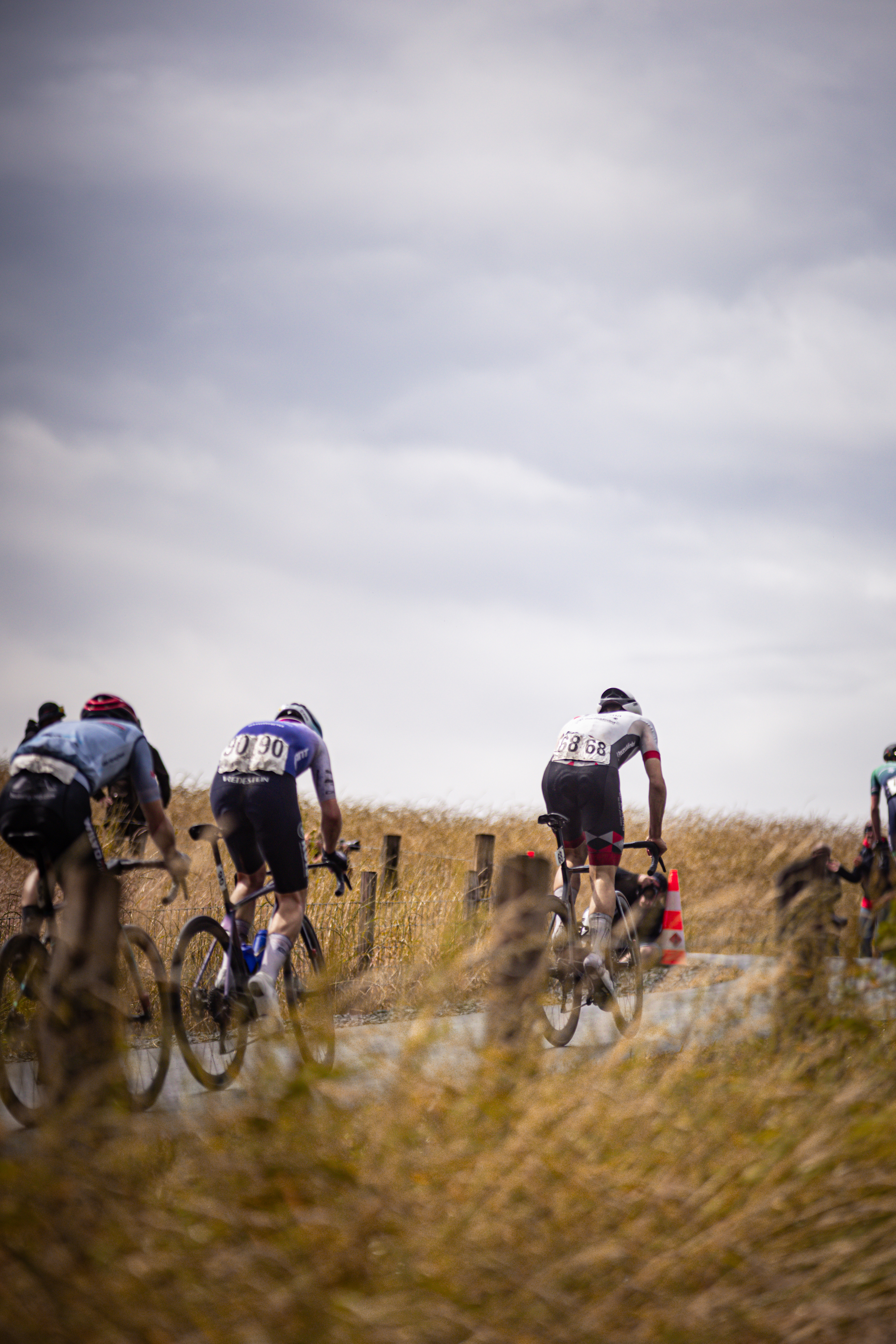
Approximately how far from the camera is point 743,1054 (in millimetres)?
4199

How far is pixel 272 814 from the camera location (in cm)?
597

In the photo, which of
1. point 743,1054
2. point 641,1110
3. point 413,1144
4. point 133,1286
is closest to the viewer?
point 133,1286

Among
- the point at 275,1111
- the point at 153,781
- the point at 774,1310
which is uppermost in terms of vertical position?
the point at 153,781

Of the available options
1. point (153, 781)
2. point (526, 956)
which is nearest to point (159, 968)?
point (153, 781)

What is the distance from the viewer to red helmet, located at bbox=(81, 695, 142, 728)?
553 cm

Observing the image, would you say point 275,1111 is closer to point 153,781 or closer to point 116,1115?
point 116,1115

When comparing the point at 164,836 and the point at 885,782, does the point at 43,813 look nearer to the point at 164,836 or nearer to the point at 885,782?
the point at 164,836

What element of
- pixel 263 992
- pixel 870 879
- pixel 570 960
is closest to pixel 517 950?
pixel 263 992

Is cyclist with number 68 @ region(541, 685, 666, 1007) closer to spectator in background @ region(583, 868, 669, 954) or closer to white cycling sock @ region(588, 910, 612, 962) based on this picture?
white cycling sock @ region(588, 910, 612, 962)

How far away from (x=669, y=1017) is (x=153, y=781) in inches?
109

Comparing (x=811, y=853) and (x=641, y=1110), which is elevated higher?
(x=811, y=853)

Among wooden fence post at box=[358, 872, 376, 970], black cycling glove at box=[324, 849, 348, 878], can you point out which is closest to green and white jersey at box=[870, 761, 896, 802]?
wooden fence post at box=[358, 872, 376, 970]

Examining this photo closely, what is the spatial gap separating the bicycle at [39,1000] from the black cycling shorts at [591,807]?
3.18 meters

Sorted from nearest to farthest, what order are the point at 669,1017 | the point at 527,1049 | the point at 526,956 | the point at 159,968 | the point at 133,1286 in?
1. the point at 133,1286
2. the point at 527,1049
3. the point at 669,1017
4. the point at 526,956
5. the point at 159,968
